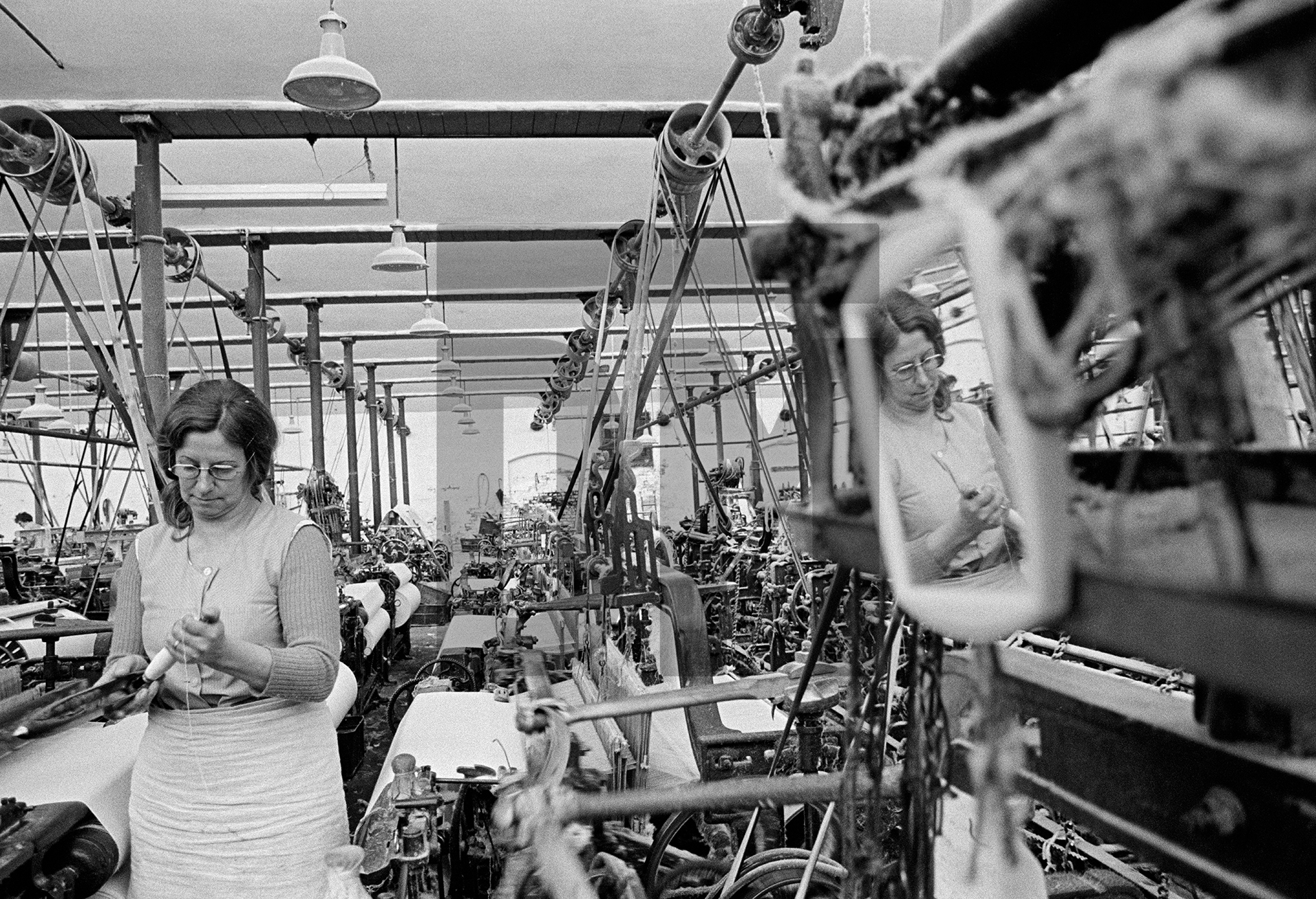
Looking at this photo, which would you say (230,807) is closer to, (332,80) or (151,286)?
(332,80)

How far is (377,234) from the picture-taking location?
23.8 feet

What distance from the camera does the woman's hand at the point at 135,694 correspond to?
1.78m

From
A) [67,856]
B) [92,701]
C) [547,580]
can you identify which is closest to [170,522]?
[92,701]

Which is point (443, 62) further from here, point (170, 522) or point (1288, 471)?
point (1288, 471)

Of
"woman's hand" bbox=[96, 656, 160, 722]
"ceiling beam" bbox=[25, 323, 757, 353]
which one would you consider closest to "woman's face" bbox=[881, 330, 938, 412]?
"woman's hand" bbox=[96, 656, 160, 722]

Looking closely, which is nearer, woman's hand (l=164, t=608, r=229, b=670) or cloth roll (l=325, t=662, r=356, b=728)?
woman's hand (l=164, t=608, r=229, b=670)

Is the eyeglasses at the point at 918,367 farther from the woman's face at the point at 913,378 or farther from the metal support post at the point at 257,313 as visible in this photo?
the metal support post at the point at 257,313

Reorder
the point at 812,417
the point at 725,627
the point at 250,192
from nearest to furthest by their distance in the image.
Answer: the point at 812,417 < the point at 250,192 < the point at 725,627

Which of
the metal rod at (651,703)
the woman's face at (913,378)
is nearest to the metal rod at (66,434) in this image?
the metal rod at (651,703)

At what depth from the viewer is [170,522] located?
2.02m

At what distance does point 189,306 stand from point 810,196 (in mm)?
10293

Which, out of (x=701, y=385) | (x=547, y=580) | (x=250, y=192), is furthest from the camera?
(x=701, y=385)

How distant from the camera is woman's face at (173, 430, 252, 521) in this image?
188 cm

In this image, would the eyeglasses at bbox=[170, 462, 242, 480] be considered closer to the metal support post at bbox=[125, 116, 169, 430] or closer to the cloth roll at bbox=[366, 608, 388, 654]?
the metal support post at bbox=[125, 116, 169, 430]
